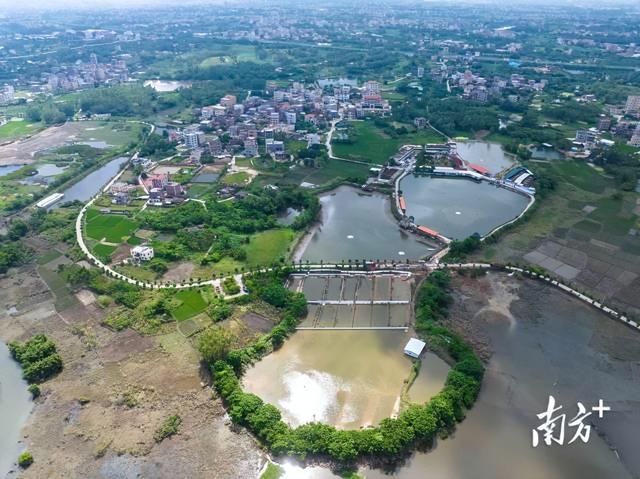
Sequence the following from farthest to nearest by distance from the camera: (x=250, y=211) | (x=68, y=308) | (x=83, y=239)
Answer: (x=250, y=211) → (x=83, y=239) → (x=68, y=308)

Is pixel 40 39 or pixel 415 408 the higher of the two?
pixel 415 408

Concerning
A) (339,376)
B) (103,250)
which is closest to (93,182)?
(103,250)

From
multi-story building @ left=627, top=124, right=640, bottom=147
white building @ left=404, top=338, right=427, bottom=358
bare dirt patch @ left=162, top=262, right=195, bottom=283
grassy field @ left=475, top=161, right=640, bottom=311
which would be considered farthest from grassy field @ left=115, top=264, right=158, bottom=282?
multi-story building @ left=627, top=124, right=640, bottom=147

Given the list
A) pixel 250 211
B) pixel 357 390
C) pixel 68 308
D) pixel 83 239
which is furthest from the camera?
pixel 250 211

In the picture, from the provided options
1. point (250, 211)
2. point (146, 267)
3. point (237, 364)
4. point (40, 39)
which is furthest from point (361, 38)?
point (237, 364)

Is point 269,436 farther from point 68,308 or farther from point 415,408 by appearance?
point 68,308

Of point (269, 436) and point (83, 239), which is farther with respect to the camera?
point (83, 239)

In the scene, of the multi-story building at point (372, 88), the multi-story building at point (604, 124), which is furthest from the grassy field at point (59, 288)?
the multi-story building at point (604, 124)
